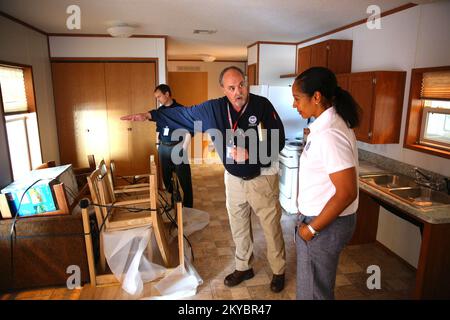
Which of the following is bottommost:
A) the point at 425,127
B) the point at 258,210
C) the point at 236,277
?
the point at 236,277

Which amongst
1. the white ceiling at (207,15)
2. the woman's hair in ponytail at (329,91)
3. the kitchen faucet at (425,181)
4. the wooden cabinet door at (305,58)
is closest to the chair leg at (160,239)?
the woman's hair in ponytail at (329,91)

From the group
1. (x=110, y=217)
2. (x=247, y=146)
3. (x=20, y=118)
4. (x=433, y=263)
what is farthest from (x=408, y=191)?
(x=20, y=118)

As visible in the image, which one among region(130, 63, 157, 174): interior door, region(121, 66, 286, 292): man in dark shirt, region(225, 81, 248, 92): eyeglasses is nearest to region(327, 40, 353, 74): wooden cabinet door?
region(121, 66, 286, 292): man in dark shirt

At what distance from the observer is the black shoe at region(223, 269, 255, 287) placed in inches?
96.1

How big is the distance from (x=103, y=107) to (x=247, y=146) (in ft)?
10.8

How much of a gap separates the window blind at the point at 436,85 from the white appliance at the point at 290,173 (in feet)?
4.64

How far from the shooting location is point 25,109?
12.1ft

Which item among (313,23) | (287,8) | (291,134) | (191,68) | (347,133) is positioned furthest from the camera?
(191,68)

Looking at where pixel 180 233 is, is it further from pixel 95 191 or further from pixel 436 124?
pixel 436 124

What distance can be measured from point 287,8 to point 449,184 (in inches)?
80.3

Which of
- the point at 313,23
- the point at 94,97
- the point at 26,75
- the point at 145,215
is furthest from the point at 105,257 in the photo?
the point at 313,23

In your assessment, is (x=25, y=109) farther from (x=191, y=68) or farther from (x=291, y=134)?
(x=191, y=68)

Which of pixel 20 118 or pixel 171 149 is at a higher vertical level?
pixel 20 118

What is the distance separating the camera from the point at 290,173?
379cm
